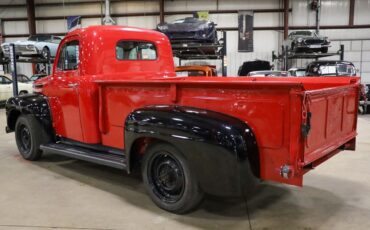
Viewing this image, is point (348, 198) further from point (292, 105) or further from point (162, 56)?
point (162, 56)

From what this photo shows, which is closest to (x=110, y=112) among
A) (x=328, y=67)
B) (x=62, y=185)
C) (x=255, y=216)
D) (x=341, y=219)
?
(x=62, y=185)

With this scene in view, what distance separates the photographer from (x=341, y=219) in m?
3.14

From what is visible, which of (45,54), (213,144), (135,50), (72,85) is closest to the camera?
(213,144)

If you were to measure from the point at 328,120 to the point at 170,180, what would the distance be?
157 centimetres

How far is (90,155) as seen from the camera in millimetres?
3963

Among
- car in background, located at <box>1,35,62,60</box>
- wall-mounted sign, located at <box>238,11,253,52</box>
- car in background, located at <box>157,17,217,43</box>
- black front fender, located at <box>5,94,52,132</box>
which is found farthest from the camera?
wall-mounted sign, located at <box>238,11,253,52</box>

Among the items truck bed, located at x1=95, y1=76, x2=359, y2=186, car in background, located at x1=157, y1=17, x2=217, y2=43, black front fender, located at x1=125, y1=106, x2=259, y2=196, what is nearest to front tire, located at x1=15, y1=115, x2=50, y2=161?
truck bed, located at x1=95, y1=76, x2=359, y2=186

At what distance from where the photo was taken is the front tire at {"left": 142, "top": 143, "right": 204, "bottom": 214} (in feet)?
9.85

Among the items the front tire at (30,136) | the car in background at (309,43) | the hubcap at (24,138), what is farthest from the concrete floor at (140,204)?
the car in background at (309,43)

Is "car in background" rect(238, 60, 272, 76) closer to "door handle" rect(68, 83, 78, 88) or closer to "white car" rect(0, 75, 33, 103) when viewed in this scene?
"white car" rect(0, 75, 33, 103)

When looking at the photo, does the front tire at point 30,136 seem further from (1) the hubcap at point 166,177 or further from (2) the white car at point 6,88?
(2) the white car at point 6,88

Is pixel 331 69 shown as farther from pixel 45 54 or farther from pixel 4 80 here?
pixel 4 80

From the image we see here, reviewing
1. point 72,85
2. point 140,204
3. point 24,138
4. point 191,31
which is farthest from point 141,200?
point 191,31

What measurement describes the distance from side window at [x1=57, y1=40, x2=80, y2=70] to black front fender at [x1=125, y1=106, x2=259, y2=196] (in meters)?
1.89
